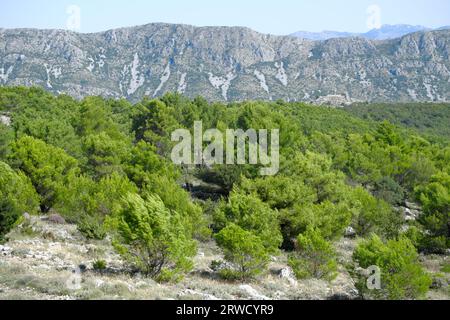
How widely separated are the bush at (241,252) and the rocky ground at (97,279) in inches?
17.6

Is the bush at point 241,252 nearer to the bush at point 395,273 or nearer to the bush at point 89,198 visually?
the bush at point 395,273

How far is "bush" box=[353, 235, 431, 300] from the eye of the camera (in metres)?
14.0

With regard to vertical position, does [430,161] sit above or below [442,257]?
above

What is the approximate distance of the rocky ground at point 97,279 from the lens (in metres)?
11.1

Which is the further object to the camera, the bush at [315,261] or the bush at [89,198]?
the bush at [89,198]

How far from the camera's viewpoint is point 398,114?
Answer: 350 ft

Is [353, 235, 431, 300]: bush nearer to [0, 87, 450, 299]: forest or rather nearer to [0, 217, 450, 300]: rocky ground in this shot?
[0, 87, 450, 299]: forest

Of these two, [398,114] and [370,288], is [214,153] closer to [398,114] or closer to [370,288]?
[370,288]

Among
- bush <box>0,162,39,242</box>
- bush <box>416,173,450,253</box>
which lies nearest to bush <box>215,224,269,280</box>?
bush <box>0,162,39,242</box>

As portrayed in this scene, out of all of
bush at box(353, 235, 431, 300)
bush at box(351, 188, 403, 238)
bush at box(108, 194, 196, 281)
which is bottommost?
bush at box(351, 188, 403, 238)

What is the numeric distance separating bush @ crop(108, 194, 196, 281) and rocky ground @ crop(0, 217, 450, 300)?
0.50m

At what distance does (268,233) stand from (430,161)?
1102 inches

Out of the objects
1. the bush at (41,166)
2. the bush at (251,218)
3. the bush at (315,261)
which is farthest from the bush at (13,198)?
the bush at (315,261)
